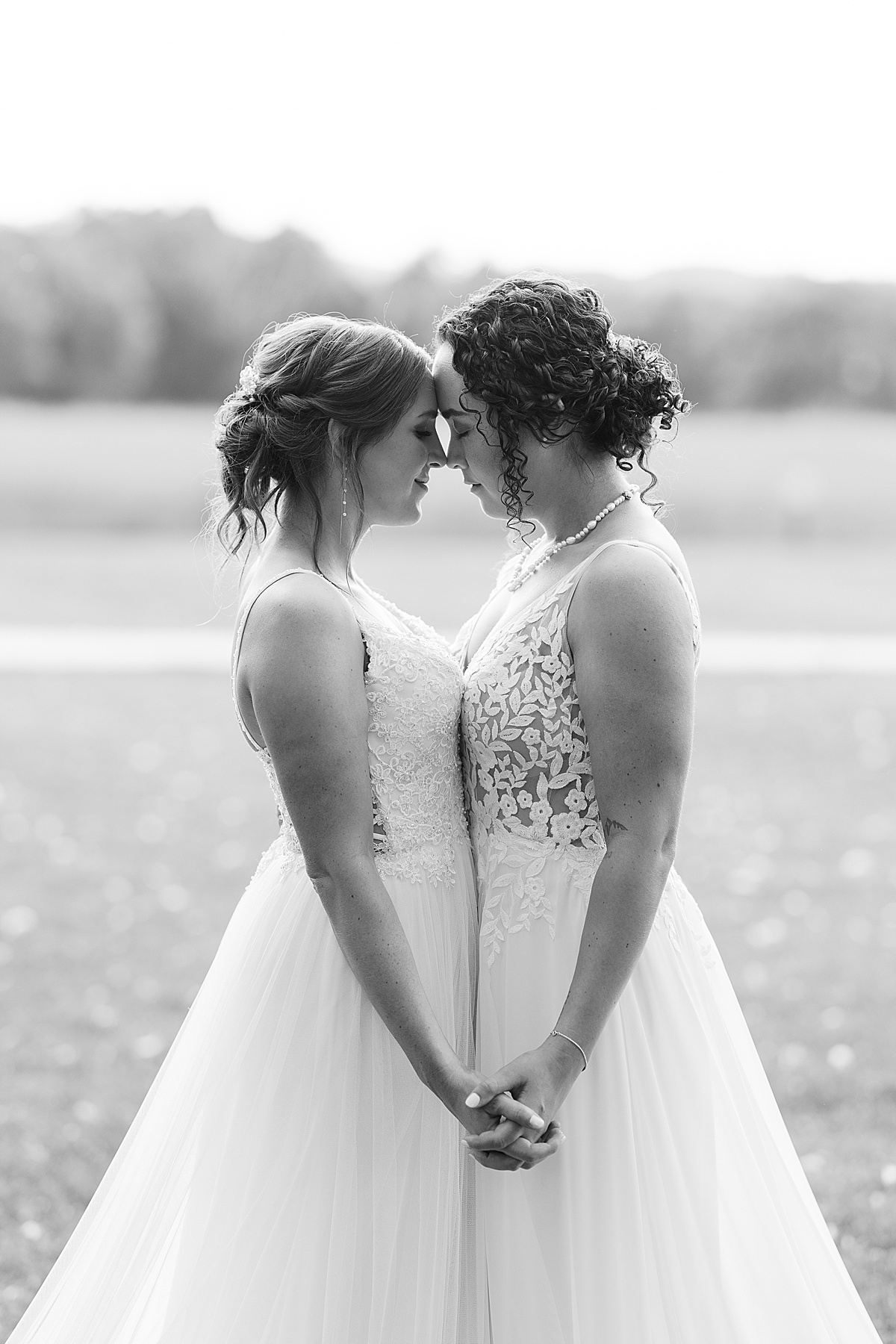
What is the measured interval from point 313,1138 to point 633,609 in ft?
3.77

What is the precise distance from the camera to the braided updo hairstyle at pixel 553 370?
2.46m

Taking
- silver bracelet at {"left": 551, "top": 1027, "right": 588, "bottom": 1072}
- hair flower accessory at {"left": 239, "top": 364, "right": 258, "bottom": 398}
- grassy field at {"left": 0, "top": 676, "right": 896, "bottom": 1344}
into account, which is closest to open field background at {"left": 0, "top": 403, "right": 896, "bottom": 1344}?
grassy field at {"left": 0, "top": 676, "right": 896, "bottom": 1344}

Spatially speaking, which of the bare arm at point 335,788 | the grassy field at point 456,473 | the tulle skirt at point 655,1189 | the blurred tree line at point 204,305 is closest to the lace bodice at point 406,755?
the bare arm at point 335,788

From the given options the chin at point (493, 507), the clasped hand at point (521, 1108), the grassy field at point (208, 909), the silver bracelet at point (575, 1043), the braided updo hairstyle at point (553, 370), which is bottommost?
the grassy field at point (208, 909)

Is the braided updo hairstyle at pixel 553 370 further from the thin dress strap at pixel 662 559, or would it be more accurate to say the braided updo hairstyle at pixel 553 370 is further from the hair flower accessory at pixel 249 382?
the hair flower accessory at pixel 249 382

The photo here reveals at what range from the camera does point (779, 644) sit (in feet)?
51.1

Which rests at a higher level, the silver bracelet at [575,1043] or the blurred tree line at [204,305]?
the silver bracelet at [575,1043]

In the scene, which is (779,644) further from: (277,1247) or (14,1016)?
(277,1247)

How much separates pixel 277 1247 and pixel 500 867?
0.80m

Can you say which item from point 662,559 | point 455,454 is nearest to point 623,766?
point 662,559

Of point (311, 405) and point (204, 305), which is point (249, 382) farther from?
point (204, 305)

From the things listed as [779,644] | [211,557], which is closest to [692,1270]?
[211,557]

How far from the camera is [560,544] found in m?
2.67

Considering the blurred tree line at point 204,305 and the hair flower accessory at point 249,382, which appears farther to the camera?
the blurred tree line at point 204,305
